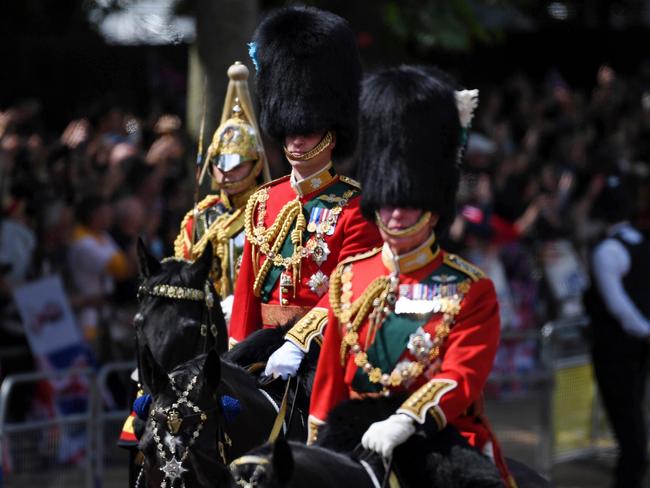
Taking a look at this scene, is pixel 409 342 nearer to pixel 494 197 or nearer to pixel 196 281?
pixel 196 281

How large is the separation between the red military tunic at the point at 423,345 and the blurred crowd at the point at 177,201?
389 cm

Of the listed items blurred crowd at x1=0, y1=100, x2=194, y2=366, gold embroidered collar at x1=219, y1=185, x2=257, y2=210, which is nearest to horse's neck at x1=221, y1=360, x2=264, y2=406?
gold embroidered collar at x1=219, y1=185, x2=257, y2=210

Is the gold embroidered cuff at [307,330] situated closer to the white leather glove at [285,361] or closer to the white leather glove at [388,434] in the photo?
the white leather glove at [285,361]

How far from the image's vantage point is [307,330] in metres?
5.64

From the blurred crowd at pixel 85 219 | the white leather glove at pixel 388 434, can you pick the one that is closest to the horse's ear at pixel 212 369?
the white leather glove at pixel 388 434

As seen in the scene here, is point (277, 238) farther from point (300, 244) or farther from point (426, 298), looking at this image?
point (426, 298)

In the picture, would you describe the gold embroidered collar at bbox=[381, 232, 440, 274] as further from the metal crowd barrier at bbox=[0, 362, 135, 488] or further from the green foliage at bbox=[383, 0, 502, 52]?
the green foliage at bbox=[383, 0, 502, 52]

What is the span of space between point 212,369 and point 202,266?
1.42 meters

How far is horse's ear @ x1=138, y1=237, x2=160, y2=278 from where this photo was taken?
6.30m

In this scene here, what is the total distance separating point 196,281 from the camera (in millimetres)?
6223

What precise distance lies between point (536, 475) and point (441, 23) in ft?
25.4

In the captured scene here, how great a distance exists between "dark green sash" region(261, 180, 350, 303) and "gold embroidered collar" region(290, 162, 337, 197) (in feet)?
0.11

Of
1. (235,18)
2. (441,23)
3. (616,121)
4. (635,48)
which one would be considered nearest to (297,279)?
(235,18)

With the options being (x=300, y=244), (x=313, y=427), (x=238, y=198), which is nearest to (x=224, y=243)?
(x=238, y=198)
